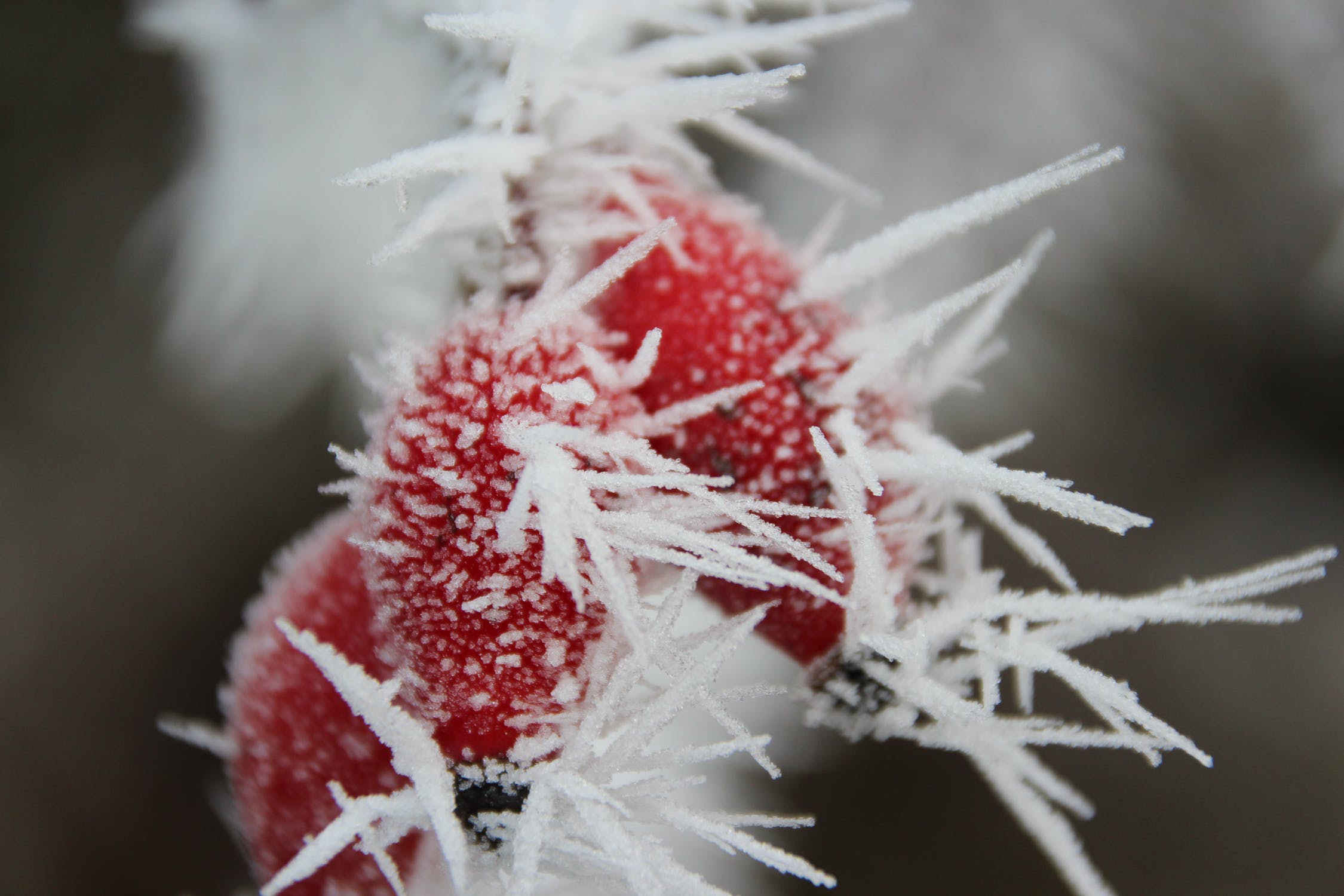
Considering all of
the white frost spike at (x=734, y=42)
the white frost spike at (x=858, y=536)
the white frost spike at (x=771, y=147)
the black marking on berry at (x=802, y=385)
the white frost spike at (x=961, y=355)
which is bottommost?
the white frost spike at (x=858, y=536)

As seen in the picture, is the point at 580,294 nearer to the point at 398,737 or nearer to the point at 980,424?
the point at 398,737

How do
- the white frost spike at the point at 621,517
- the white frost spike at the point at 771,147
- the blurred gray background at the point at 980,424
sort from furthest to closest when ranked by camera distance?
the blurred gray background at the point at 980,424 < the white frost spike at the point at 771,147 < the white frost spike at the point at 621,517

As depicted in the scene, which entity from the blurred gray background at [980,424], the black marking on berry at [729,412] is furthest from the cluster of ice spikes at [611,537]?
the blurred gray background at [980,424]

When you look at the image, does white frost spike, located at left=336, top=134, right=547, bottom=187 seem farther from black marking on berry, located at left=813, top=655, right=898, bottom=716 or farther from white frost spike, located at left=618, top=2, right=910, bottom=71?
black marking on berry, located at left=813, top=655, right=898, bottom=716

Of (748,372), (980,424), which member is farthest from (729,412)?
(980,424)

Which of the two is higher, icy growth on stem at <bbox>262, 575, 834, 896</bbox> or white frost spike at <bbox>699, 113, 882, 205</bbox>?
white frost spike at <bbox>699, 113, 882, 205</bbox>

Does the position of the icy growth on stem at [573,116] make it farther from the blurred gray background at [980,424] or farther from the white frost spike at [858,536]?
the blurred gray background at [980,424]

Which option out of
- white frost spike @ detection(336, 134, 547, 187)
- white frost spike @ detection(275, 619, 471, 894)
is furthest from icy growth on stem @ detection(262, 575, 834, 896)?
white frost spike @ detection(336, 134, 547, 187)
